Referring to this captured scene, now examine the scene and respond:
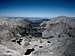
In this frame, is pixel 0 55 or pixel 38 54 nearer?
pixel 0 55

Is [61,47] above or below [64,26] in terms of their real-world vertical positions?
below

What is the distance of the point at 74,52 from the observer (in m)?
5.93

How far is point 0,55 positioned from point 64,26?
29.1 feet

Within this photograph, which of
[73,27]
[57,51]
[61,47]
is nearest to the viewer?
[57,51]

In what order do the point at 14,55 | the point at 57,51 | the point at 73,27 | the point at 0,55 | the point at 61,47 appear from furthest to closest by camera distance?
the point at 73,27
the point at 61,47
the point at 57,51
the point at 14,55
the point at 0,55

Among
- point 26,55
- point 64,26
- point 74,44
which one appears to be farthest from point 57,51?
point 64,26

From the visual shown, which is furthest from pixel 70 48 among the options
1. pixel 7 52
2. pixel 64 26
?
pixel 64 26

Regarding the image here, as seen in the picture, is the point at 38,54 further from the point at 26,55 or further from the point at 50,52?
the point at 26,55

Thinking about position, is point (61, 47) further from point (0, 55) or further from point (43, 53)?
point (0, 55)

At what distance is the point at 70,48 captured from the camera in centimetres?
637

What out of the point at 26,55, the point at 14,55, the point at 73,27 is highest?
the point at 73,27

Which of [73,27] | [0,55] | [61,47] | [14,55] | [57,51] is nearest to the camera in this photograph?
[0,55]

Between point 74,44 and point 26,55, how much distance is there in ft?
11.1

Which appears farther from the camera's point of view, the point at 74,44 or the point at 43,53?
the point at 74,44
